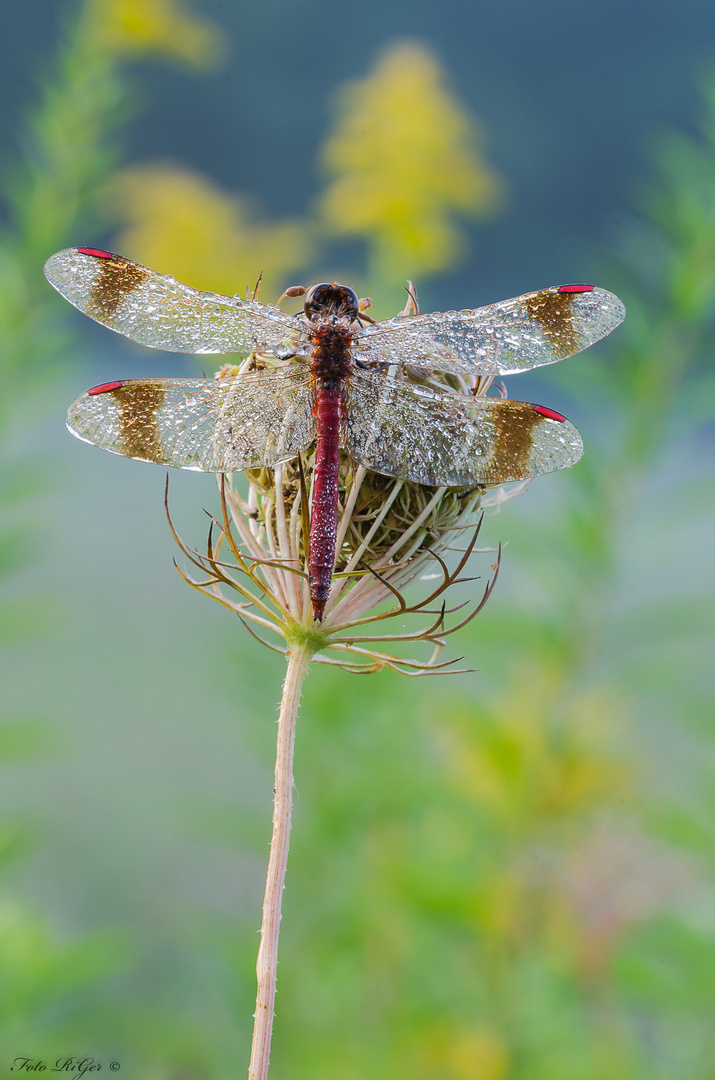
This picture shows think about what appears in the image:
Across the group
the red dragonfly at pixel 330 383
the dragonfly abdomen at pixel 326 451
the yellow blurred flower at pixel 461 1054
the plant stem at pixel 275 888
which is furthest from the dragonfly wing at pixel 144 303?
the yellow blurred flower at pixel 461 1054

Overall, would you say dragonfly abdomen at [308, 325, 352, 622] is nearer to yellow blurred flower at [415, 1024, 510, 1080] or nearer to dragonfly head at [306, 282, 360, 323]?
dragonfly head at [306, 282, 360, 323]

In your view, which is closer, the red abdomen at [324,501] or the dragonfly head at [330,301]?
the red abdomen at [324,501]

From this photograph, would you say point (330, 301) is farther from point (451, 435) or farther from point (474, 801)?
point (474, 801)

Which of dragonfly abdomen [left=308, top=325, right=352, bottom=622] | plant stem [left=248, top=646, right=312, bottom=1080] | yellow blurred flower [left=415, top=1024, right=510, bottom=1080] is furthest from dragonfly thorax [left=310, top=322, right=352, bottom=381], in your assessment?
yellow blurred flower [left=415, top=1024, right=510, bottom=1080]

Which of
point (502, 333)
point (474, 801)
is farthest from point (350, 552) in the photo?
point (474, 801)

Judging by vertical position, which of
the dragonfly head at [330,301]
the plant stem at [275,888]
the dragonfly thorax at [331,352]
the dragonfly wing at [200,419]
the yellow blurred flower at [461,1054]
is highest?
the dragonfly head at [330,301]

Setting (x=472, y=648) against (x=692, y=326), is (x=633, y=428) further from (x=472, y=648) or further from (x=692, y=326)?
(x=472, y=648)

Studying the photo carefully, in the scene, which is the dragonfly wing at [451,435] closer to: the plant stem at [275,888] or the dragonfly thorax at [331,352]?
the dragonfly thorax at [331,352]
